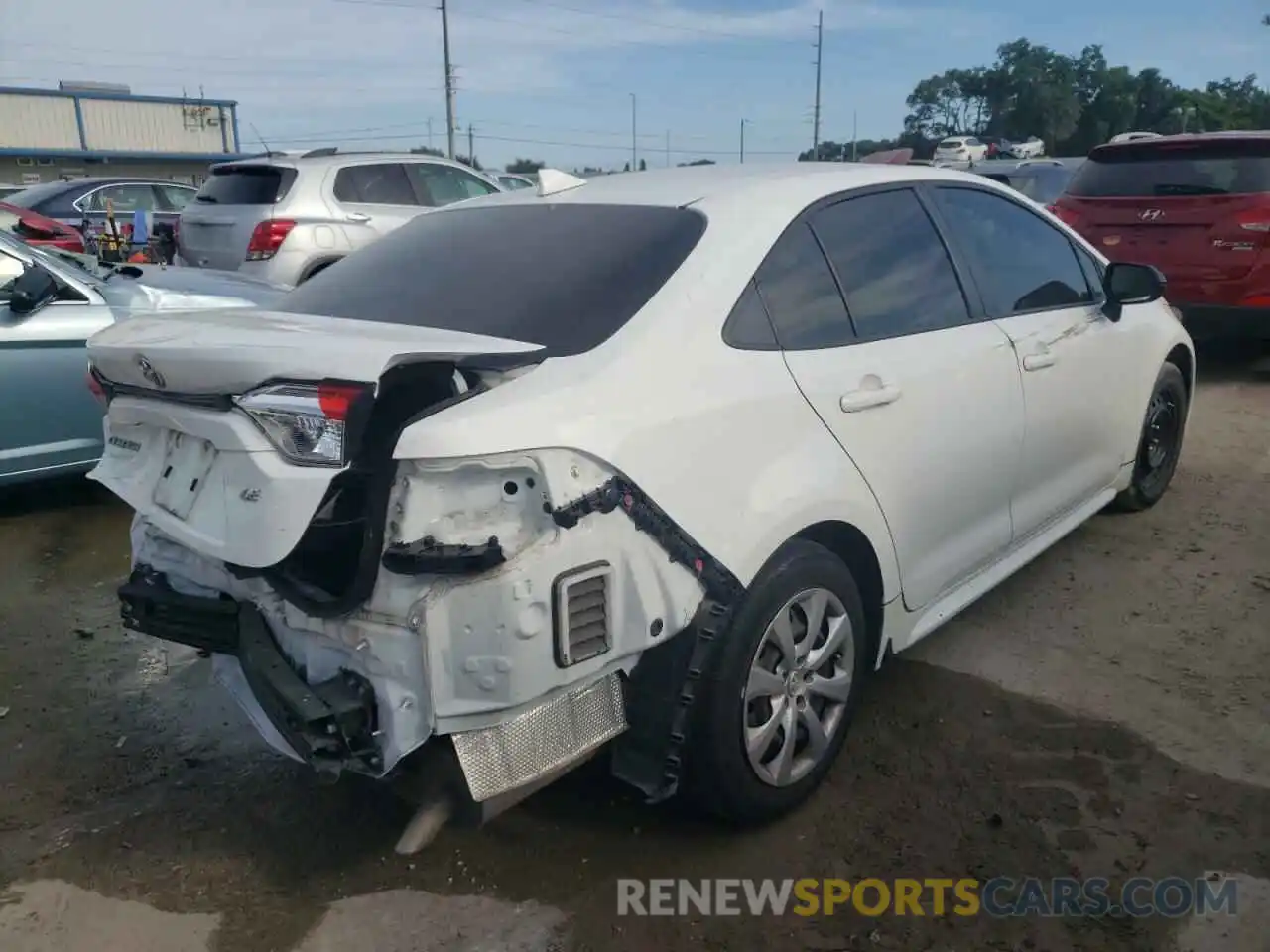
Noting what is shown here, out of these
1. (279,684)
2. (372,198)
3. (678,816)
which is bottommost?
(678,816)

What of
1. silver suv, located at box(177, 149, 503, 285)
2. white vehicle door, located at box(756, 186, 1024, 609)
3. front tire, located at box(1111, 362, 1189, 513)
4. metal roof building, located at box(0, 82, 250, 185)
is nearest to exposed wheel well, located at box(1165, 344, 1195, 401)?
front tire, located at box(1111, 362, 1189, 513)

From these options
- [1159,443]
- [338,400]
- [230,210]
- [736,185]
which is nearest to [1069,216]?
[1159,443]

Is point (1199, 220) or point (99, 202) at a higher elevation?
point (1199, 220)

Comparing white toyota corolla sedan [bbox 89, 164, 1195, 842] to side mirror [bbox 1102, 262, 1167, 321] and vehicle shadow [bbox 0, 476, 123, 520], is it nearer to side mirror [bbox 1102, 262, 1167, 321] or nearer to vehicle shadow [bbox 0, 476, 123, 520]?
side mirror [bbox 1102, 262, 1167, 321]

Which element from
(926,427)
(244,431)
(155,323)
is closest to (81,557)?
(155,323)

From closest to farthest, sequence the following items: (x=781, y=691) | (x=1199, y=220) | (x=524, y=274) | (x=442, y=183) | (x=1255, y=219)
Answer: (x=781, y=691) < (x=524, y=274) < (x=1255, y=219) < (x=1199, y=220) < (x=442, y=183)

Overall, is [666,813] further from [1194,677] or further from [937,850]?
[1194,677]

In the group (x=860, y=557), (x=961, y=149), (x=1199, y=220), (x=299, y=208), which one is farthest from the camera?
(x=961, y=149)

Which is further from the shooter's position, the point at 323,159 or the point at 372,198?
the point at 372,198

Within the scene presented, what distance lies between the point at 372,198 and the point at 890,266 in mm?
7409

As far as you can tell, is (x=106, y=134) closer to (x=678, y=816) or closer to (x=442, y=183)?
(x=442, y=183)

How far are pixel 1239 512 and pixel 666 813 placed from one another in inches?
141

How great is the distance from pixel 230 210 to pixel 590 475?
8255mm

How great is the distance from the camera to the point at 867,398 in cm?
279
